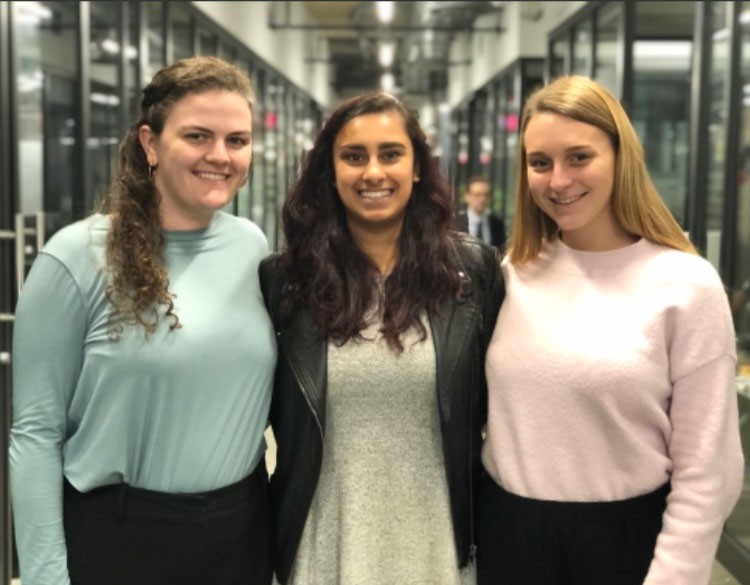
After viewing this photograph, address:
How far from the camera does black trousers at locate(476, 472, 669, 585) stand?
1.77m

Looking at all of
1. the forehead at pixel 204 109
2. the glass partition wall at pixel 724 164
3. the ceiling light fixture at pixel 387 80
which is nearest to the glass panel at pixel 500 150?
the glass partition wall at pixel 724 164

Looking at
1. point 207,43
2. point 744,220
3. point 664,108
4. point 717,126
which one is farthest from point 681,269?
point 664,108

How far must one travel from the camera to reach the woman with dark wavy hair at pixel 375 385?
1833mm

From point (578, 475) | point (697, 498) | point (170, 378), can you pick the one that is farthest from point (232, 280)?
point (697, 498)

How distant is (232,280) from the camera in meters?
1.83

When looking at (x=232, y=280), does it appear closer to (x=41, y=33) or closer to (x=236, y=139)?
(x=236, y=139)

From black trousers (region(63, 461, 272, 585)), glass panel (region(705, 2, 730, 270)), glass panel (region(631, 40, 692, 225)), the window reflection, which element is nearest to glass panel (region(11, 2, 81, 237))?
the window reflection

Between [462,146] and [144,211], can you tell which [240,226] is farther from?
[462,146]

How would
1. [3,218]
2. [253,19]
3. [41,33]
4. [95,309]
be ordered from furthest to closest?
[253,19] < [41,33] < [3,218] < [95,309]

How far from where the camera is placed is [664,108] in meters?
8.84

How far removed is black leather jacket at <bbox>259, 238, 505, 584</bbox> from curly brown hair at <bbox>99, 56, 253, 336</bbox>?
0.92 feet

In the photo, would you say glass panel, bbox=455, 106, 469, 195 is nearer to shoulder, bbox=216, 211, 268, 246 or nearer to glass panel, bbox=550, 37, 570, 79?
glass panel, bbox=550, 37, 570, 79

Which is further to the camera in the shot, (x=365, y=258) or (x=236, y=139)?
(x=365, y=258)

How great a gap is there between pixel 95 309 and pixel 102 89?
10.6ft
